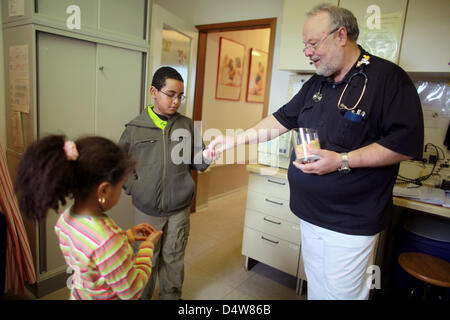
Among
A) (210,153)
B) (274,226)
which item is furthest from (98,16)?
(274,226)

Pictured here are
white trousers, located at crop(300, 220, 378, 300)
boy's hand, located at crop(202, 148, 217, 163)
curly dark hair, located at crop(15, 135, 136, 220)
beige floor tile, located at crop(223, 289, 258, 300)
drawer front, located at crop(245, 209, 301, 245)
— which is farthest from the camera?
drawer front, located at crop(245, 209, 301, 245)

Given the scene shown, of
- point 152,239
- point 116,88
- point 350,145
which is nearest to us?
point 152,239

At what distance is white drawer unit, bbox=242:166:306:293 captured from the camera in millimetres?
2230

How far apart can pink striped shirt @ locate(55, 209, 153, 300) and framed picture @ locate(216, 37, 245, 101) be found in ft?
10.2

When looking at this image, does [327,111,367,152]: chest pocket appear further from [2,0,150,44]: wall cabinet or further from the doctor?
[2,0,150,44]: wall cabinet

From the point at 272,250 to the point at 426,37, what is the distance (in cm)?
176

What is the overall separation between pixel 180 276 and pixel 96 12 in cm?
181

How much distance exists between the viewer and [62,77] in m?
1.93

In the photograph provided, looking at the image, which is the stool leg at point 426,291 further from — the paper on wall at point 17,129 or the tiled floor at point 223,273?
the paper on wall at point 17,129

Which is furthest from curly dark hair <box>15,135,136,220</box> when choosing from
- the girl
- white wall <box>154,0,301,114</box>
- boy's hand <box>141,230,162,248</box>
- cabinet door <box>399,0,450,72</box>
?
white wall <box>154,0,301,114</box>

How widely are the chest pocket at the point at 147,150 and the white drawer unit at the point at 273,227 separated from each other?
0.92 m

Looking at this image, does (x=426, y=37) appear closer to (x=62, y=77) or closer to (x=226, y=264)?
(x=226, y=264)

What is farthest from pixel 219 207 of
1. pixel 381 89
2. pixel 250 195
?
pixel 381 89

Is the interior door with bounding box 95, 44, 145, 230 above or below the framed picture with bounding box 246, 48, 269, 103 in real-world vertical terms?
below
